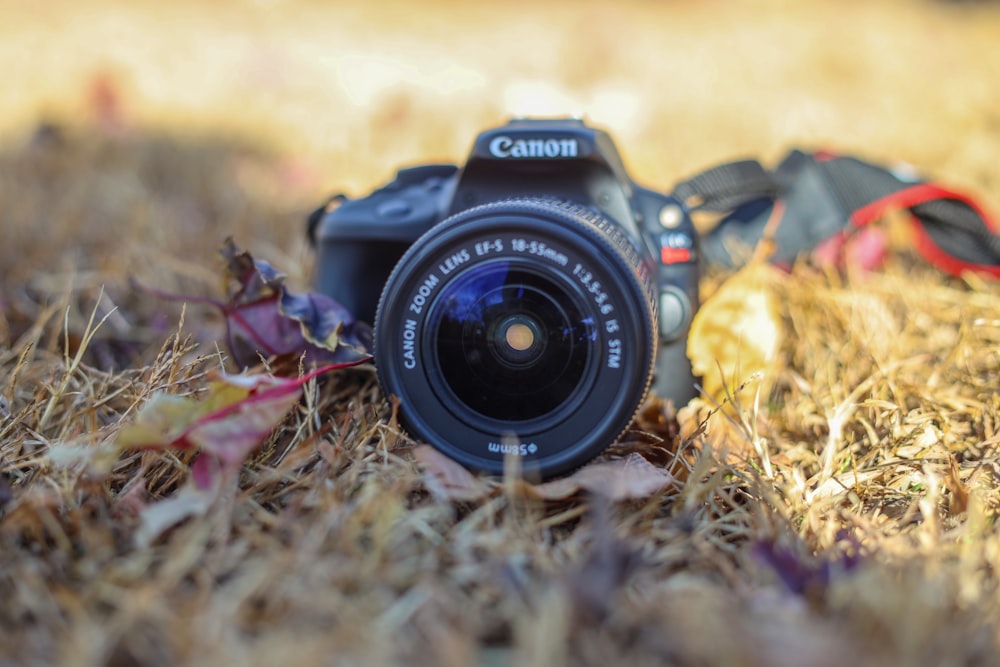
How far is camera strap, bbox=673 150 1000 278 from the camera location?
5.15 ft

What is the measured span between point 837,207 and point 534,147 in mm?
814

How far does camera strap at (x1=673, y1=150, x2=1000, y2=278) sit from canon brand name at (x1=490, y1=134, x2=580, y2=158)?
1.60 ft

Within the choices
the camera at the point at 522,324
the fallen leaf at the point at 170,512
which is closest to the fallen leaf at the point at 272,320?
the camera at the point at 522,324

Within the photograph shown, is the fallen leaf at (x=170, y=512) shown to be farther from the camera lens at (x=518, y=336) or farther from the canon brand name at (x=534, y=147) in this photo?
the canon brand name at (x=534, y=147)

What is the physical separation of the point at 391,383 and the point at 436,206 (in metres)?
0.30

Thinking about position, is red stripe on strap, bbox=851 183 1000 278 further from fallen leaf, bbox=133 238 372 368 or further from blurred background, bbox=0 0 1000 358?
fallen leaf, bbox=133 238 372 368

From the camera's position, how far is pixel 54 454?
2.72 ft

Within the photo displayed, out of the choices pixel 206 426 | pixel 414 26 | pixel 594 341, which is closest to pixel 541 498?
pixel 594 341

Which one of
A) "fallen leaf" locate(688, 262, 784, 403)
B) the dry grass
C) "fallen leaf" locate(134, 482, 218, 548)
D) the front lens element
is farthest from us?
"fallen leaf" locate(688, 262, 784, 403)

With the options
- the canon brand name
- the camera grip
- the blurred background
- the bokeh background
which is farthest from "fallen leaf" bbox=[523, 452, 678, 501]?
the bokeh background

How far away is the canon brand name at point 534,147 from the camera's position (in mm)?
1088

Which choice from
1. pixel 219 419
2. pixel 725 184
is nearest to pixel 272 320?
pixel 219 419

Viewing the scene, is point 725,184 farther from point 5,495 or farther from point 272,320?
point 5,495

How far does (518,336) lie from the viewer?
3.22 feet
